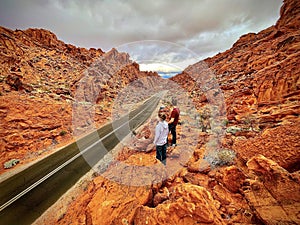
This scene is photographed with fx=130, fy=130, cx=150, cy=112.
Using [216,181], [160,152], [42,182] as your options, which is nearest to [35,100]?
[42,182]

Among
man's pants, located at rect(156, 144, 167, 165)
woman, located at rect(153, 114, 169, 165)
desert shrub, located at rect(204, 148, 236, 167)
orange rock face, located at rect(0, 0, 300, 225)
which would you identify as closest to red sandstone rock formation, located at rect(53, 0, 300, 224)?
orange rock face, located at rect(0, 0, 300, 225)

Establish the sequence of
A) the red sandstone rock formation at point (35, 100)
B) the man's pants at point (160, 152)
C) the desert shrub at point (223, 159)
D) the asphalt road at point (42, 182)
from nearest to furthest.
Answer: the desert shrub at point (223, 159), the asphalt road at point (42, 182), the man's pants at point (160, 152), the red sandstone rock formation at point (35, 100)

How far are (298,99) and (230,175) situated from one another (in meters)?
6.00

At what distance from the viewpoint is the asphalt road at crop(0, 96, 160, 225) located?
436cm

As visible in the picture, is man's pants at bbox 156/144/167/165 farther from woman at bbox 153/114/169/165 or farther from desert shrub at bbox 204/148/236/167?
desert shrub at bbox 204/148/236/167

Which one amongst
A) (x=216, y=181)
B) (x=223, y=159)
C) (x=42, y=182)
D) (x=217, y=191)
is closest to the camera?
(x=217, y=191)

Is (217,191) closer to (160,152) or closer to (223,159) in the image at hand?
(223,159)

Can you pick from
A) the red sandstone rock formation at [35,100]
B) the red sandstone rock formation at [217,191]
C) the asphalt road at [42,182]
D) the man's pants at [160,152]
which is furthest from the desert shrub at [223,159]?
the red sandstone rock formation at [35,100]

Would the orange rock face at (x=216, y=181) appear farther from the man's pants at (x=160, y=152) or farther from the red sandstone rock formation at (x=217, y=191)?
the man's pants at (x=160, y=152)

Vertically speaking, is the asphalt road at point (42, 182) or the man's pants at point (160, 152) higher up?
the man's pants at point (160, 152)

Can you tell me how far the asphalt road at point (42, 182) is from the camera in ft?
14.3

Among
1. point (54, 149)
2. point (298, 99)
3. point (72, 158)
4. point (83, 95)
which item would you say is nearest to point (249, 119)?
point (298, 99)

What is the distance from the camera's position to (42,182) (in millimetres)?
5711

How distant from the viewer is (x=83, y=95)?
68.0ft
